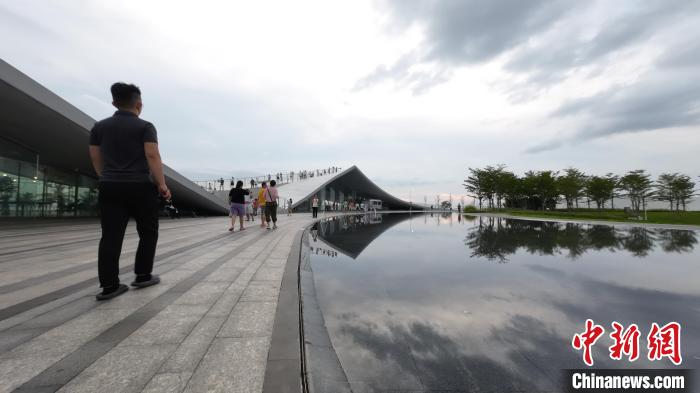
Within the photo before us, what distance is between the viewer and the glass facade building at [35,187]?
12.5m

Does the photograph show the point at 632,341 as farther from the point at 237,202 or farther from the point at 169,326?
the point at 237,202

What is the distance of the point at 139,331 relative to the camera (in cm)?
187

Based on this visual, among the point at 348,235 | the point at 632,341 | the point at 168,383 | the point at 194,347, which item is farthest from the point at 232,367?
the point at 348,235

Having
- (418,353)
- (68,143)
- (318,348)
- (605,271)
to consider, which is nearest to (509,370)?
(418,353)

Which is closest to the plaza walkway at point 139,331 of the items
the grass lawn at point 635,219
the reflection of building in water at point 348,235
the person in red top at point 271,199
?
the reflection of building in water at point 348,235

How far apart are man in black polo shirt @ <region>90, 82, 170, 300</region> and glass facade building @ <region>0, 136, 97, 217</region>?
15716 mm

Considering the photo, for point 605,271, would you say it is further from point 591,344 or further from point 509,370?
point 509,370

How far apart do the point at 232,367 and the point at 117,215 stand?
6.62 feet

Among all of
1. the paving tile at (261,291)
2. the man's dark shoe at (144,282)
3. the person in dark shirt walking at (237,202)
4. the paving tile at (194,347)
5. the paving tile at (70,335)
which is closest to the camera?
the paving tile at (194,347)

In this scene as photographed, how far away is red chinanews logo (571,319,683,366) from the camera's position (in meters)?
1.91

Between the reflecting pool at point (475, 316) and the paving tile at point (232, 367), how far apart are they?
0.91 ft

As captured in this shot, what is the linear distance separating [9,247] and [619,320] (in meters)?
8.97

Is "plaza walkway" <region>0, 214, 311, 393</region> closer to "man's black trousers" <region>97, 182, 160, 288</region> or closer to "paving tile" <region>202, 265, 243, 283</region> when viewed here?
"paving tile" <region>202, 265, 243, 283</region>

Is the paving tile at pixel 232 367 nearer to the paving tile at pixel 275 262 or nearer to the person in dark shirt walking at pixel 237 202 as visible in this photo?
the paving tile at pixel 275 262
